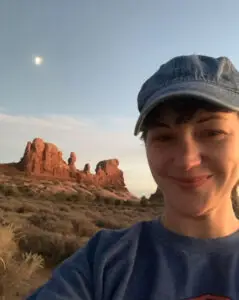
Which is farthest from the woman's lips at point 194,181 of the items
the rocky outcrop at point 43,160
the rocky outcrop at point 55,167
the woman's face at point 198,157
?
the rocky outcrop at point 43,160

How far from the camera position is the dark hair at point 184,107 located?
4.88 ft

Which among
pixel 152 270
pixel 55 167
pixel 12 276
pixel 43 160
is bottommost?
pixel 12 276

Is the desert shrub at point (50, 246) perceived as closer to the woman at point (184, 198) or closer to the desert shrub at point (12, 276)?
the desert shrub at point (12, 276)

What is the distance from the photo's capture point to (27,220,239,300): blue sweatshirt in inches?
56.9

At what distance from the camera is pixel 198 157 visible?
147 cm

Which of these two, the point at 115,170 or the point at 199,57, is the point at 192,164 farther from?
the point at 115,170

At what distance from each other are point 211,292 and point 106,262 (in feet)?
1.44

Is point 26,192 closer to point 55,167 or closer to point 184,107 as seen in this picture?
point 184,107

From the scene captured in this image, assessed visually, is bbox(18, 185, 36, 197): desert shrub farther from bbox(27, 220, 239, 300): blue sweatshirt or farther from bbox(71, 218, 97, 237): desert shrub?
bbox(27, 220, 239, 300): blue sweatshirt

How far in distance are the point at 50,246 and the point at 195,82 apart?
6.78m

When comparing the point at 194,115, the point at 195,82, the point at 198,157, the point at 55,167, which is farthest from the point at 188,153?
the point at 55,167

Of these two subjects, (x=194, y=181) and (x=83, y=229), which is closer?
(x=194, y=181)

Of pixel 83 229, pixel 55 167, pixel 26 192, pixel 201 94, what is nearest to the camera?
pixel 201 94

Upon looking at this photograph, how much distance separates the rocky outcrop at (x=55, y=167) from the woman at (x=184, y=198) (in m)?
81.8
